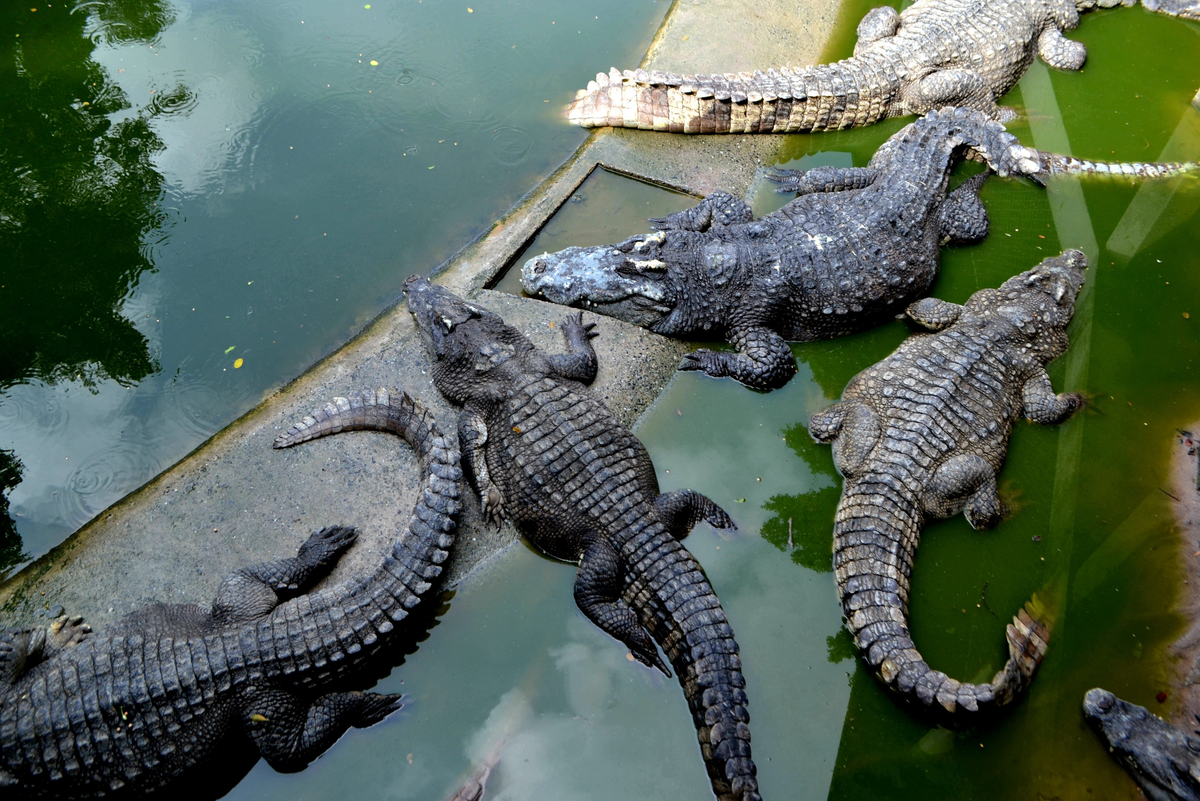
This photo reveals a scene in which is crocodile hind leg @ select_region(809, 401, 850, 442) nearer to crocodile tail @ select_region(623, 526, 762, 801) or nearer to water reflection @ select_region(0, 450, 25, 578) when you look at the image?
crocodile tail @ select_region(623, 526, 762, 801)

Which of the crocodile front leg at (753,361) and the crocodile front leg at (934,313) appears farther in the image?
the crocodile front leg at (934,313)

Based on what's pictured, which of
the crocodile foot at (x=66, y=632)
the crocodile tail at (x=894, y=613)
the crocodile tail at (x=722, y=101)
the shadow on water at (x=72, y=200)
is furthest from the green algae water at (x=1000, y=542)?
the shadow on water at (x=72, y=200)

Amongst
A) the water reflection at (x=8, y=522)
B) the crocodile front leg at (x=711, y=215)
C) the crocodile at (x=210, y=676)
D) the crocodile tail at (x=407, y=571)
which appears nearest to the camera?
the crocodile at (x=210, y=676)

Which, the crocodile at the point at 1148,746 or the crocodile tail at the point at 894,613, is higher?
the crocodile tail at the point at 894,613

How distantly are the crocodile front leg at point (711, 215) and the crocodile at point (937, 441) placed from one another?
1.37 m

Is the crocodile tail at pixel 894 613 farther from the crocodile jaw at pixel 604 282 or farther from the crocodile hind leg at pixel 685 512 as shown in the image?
the crocodile jaw at pixel 604 282

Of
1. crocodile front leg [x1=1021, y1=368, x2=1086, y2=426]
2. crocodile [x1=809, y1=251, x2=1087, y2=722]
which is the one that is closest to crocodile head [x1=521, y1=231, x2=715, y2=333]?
crocodile [x1=809, y1=251, x2=1087, y2=722]

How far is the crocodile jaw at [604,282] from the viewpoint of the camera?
4.84 m

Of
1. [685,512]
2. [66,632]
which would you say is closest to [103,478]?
[66,632]

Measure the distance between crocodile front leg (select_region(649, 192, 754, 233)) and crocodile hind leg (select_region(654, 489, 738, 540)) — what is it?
2.17 m

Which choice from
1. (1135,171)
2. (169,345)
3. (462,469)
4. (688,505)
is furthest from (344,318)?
(1135,171)

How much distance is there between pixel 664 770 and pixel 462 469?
1.87m

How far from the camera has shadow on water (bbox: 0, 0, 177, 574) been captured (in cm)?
469

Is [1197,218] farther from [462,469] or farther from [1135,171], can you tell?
[462,469]
